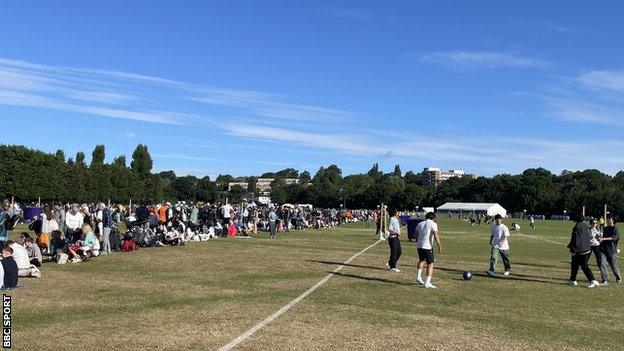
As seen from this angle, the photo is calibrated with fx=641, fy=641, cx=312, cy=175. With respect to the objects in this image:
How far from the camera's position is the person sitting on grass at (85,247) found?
20.1 meters

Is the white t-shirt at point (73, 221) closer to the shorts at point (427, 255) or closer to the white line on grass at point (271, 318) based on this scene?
the white line on grass at point (271, 318)

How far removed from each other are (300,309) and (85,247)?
36.3ft

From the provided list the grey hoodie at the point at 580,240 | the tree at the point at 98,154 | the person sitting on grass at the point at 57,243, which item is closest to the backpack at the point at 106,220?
the person sitting on grass at the point at 57,243

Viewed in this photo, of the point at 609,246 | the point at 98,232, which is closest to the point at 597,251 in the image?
the point at 609,246

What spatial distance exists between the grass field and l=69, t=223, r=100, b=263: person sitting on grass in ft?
2.39

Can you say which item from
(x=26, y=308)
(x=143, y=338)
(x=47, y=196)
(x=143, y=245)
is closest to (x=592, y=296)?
(x=143, y=338)

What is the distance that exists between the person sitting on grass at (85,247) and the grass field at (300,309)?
0.73 m

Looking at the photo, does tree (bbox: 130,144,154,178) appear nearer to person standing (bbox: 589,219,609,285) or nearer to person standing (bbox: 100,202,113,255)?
person standing (bbox: 100,202,113,255)

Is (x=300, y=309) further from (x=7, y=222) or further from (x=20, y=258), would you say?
(x=7, y=222)

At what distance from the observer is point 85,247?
67.6 ft

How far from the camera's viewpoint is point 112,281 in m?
15.6

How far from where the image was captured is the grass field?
9.41 m

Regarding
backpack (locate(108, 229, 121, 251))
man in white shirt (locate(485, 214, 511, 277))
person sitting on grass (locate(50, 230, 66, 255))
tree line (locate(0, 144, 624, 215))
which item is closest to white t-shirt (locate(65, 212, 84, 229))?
backpack (locate(108, 229, 121, 251))

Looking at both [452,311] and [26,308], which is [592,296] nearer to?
[452,311]
